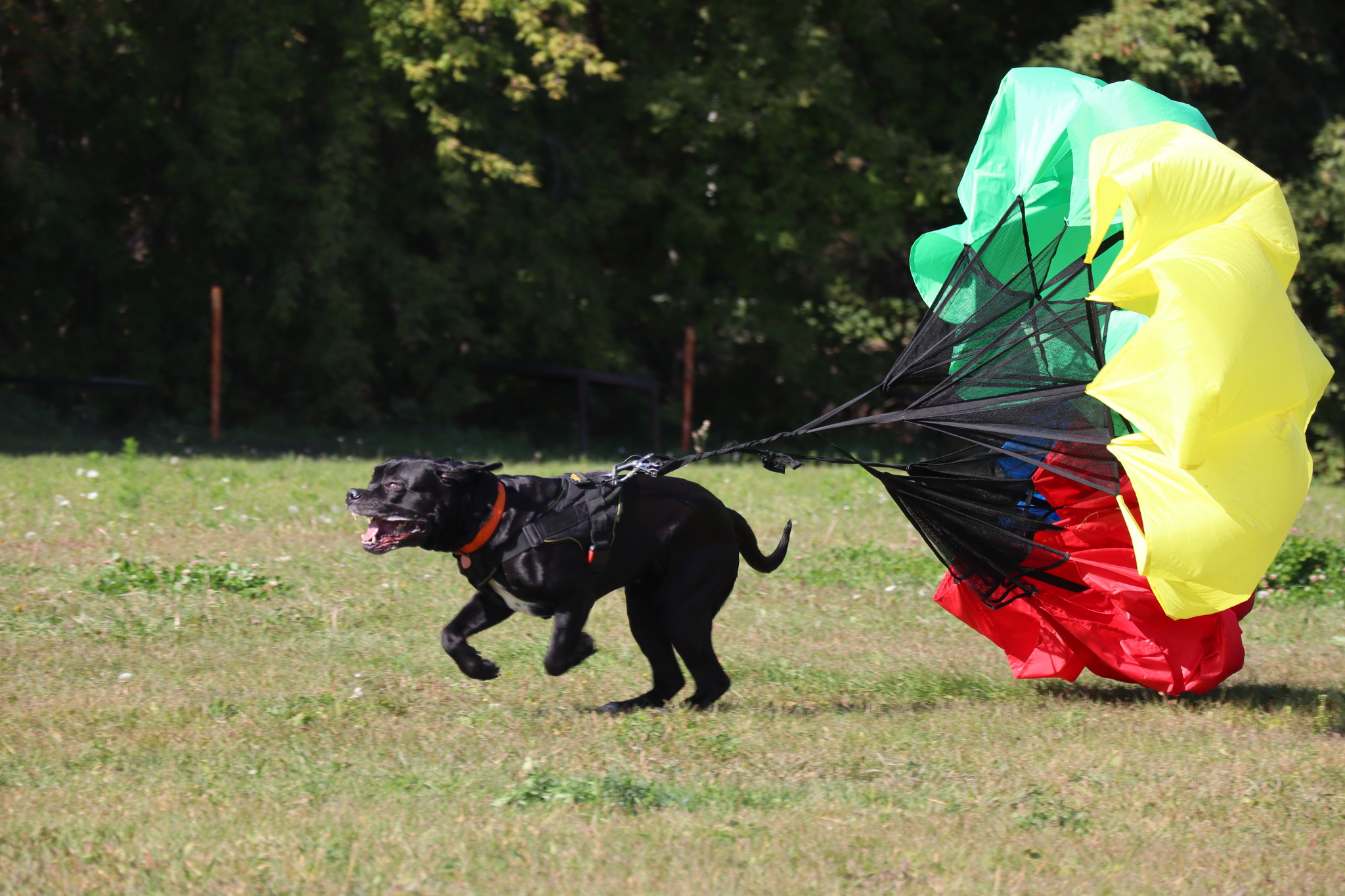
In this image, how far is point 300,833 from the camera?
4.13 m

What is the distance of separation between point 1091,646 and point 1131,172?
2.33 meters

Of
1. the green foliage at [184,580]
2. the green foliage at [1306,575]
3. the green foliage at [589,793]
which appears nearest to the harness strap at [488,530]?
the green foliage at [589,793]

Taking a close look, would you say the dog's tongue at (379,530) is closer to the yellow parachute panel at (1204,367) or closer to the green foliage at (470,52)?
the yellow parachute panel at (1204,367)

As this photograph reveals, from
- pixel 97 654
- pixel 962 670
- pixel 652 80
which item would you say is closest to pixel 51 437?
pixel 652 80

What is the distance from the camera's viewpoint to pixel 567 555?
5.44 meters

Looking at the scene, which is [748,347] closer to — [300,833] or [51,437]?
[51,437]

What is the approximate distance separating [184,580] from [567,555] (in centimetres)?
329

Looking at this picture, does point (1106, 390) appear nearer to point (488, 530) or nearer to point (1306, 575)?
point (488, 530)

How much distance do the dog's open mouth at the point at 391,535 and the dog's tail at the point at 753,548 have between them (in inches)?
60.2

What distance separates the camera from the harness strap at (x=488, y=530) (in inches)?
213

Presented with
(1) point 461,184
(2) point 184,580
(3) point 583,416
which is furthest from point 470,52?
(2) point 184,580

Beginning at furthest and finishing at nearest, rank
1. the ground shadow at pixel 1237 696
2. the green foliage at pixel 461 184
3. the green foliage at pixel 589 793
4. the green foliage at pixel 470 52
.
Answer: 1. the green foliage at pixel 461 184
2. the green foliage at pixel 470 52
3. the ground shadow at pixel 1237 696
4. the green foliage at pixel 589 793

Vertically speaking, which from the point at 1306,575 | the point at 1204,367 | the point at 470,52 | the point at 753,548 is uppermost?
the point at 470,52

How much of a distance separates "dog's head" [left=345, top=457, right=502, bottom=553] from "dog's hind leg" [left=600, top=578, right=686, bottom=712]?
97 centimetres
